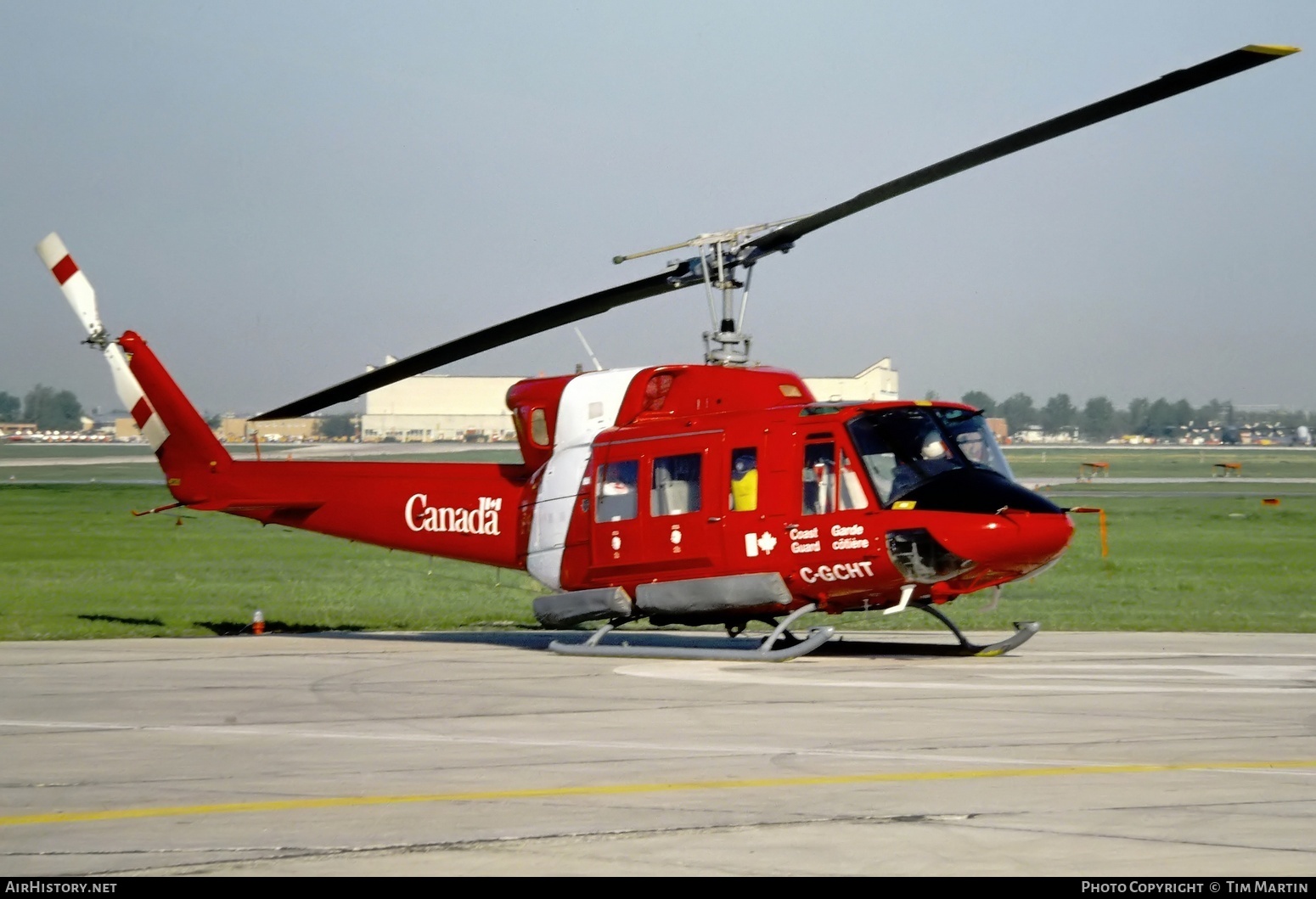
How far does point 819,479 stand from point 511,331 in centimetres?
310

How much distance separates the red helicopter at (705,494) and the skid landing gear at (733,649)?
3 cm

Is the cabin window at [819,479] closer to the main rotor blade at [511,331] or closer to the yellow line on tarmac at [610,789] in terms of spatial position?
the main rotor blade at [511,331]

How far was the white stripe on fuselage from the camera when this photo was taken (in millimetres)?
14203

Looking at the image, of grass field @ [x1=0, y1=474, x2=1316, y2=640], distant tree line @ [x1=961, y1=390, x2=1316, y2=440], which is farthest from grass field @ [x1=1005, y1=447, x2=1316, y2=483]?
grass field @ [x1=0, y1=474, x2=1316, y2=640]

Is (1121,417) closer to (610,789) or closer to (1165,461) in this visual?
(1165,461)

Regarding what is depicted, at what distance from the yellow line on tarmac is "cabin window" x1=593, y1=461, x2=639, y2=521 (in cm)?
644

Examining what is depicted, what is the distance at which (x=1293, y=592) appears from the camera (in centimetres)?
2112

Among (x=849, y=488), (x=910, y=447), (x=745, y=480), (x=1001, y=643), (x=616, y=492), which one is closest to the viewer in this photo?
(x=910, y=447)

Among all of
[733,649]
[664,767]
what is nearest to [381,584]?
[733,649]

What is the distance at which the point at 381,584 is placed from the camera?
78.5ft

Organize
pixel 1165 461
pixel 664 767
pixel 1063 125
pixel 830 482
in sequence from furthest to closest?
1. pixel 1165 461
2. pixel 830 482
3. pixel 1063 125
4. pixel 664 767

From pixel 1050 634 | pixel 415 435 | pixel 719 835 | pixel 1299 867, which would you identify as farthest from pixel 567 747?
pixel 415 435

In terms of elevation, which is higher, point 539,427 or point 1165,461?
point 539,427

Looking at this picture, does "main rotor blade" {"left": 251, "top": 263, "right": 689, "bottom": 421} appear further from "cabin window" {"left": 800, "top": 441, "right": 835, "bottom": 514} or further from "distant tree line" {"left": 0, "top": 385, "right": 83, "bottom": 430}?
"distant tree line" {"left": 0, "top": 385, "right": 83, "bottom": 430}
